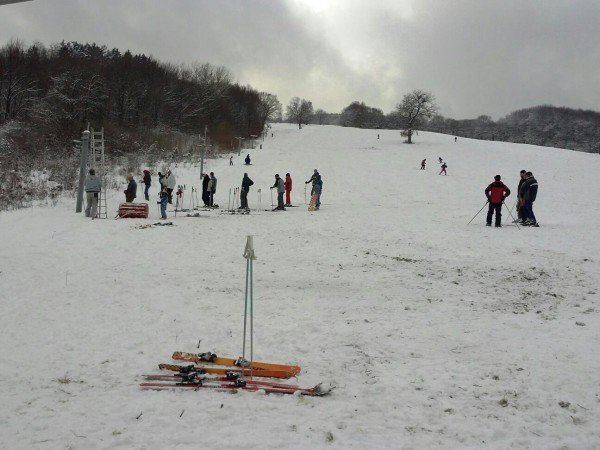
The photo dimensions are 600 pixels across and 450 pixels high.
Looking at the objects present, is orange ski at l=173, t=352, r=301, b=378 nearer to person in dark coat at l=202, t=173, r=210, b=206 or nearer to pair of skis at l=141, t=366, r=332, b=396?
pair of skis at l=141, t=366, r=332, b=396

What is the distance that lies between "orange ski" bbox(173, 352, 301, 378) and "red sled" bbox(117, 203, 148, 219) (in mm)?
13008

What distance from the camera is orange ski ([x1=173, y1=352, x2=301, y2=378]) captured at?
19.2 ft

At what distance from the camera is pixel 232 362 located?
6.02m

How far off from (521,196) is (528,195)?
396mm

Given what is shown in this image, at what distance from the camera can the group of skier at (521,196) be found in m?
16.0

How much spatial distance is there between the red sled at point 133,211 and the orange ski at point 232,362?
1301 centimetres

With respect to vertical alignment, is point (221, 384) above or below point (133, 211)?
below

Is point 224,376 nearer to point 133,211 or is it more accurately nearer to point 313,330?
point 313,330

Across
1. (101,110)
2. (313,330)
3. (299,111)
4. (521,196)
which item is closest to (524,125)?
(299,111)

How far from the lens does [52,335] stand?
6.98 metres

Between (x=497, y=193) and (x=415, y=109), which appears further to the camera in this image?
(x=415, y=109)

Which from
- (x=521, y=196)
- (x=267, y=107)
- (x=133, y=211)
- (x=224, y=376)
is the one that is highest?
(x=267, y=107)

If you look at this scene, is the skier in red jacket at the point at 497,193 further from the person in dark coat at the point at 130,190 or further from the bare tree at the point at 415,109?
the bare tree at the point at 415,109

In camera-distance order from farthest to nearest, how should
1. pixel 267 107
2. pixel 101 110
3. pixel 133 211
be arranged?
pixel 267 107, pixel 101 110, pixel 133 211
